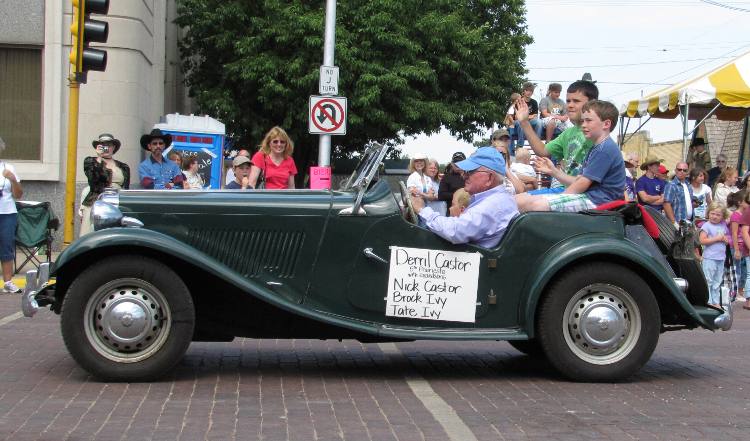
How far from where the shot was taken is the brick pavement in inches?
216

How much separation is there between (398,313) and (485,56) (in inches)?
1225

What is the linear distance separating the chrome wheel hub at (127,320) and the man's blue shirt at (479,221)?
173cm

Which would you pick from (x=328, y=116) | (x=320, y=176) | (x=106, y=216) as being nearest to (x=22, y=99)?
(x=328, y=116)

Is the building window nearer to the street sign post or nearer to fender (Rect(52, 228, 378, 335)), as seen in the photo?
the street sign post

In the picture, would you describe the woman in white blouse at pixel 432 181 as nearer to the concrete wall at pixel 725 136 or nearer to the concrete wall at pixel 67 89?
the concrete wall at pixel 67 89

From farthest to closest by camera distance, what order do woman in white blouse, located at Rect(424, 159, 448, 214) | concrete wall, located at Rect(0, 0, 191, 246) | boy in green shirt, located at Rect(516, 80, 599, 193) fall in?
concrete wall, located at Rect(0, 0, 191, 246) → woman in white blouse, located at Rect(424, 159, 448, 214) → boy in green shirt, located at Rect(516, 80, 599, 193)

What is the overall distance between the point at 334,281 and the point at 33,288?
1861 millimetres

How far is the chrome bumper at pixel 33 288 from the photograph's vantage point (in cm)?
674

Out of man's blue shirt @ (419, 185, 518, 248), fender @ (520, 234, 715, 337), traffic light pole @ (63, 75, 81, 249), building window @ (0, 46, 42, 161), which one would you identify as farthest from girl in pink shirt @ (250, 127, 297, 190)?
building window @ (0, 46, 42, 161)

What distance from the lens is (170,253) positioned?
257 inches

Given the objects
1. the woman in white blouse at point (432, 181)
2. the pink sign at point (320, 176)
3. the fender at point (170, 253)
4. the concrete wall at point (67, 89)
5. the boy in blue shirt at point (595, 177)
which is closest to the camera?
the fender at point (170, 253)

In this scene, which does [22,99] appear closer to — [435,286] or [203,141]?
[203,141]

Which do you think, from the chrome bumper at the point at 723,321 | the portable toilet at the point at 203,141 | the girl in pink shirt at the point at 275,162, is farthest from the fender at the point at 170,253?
the portable toilet at the point at 203,141

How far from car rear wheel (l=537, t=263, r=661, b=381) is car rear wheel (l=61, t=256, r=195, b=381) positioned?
88.4 inches
